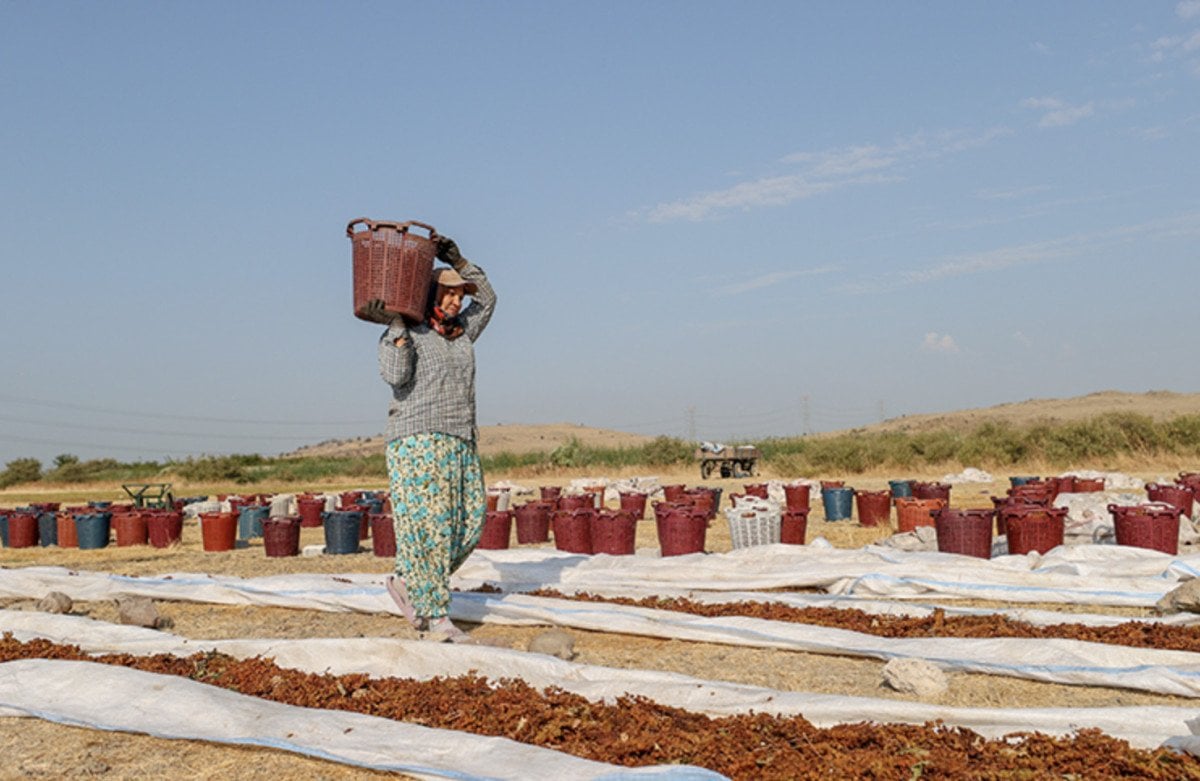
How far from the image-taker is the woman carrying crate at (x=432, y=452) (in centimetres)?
571

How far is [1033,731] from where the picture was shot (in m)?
3.66

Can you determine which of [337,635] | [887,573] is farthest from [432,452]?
[887,573]

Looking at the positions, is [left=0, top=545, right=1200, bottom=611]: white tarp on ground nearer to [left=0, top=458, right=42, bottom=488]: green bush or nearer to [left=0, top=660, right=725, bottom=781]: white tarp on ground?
[left=0, top=660, right=725, bottom=781]: white tarp on ground

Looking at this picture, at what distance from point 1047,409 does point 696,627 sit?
7099 cm

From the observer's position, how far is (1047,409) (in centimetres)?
7044

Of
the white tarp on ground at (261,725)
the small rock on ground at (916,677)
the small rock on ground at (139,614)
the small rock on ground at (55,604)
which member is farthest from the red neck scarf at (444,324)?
the small rock on ground at (55,604)

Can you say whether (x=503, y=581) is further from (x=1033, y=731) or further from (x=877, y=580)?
(x=1033, y=731)

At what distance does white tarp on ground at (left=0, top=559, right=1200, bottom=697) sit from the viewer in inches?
183

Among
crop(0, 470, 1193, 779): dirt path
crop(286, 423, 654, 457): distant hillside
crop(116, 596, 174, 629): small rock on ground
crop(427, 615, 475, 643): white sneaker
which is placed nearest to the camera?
crop(0, 470, 1193, 779): dirt path

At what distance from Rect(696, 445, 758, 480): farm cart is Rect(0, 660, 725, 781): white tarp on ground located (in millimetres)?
22811

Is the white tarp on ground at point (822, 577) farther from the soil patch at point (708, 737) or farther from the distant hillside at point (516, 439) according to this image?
the distant hillside at point (516, 439)

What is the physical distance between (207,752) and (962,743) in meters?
2.66

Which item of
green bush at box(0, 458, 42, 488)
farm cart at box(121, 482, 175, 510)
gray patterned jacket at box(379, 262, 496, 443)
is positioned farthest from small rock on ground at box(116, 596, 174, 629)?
green bush at box(0, 458, 42, 488)

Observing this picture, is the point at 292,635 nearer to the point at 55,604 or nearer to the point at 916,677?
the point at 55,604
